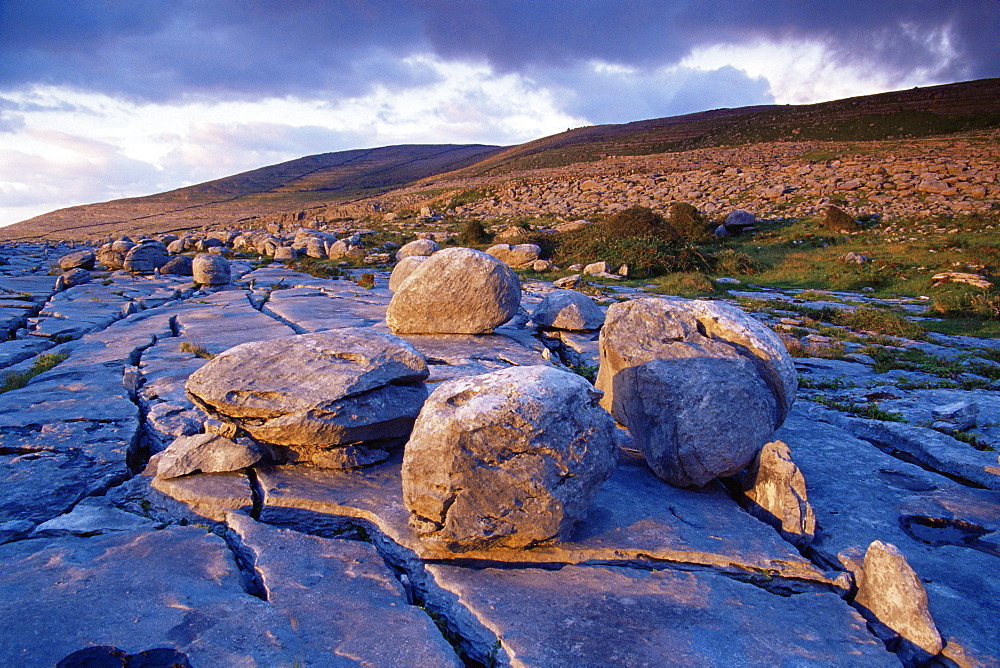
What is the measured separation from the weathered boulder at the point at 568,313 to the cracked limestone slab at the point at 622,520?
497 centimetres

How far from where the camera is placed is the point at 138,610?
311 centimetres

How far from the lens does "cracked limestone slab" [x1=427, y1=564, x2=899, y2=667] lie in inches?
115

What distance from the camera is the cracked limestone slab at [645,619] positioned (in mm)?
2912

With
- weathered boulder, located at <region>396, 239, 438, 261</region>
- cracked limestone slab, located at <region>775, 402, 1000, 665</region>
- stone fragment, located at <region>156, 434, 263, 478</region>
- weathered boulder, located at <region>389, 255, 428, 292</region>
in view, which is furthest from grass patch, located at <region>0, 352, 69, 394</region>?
weathered boulder, located at <region>396, 239, 438, 261</region>

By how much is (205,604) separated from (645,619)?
8.25ft

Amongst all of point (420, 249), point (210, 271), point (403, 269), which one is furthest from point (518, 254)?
point (210, 271)

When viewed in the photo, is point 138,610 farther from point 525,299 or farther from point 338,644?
point 525,299

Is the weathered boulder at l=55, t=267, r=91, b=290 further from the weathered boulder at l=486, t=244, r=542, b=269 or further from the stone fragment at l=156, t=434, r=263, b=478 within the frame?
the stone fragment at l=156, t=434, r=263, b=478

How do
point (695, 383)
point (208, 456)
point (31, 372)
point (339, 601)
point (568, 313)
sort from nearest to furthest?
point (339, 601) < point (695, 383) < point (208, 456) < point (31, 372) < point (568, 313)

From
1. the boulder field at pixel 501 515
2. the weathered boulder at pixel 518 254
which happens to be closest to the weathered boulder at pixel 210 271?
the weathered boulder at pixel 518 254

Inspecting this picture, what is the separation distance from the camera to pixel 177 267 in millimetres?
20953

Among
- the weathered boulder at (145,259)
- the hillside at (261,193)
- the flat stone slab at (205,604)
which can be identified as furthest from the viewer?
the hillside at (261,193)

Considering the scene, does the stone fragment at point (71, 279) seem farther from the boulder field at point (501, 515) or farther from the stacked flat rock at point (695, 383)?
the stacked flat rock at point (695, 383)

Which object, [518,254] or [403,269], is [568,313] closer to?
[403,269]
